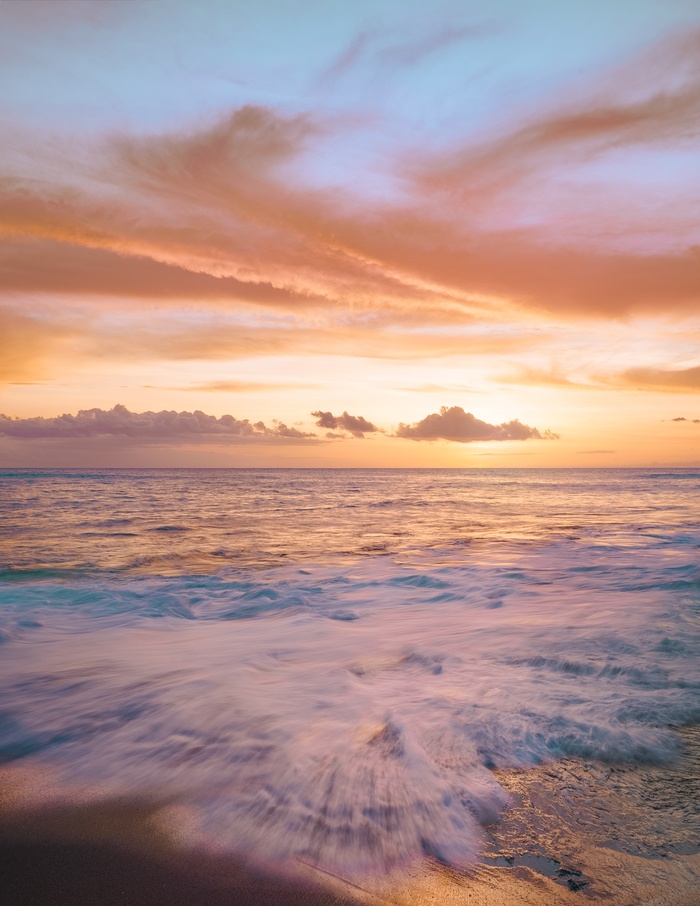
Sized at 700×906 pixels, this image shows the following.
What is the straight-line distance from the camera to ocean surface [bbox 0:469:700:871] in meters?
3.82

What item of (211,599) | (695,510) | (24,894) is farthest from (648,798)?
(695,510)

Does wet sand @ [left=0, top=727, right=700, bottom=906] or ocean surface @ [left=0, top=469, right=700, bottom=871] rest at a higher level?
wet sand @ [left=0, top=727, right=700, bottom=906]

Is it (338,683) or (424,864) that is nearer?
(424,864)

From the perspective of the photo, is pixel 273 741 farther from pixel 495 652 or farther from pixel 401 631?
pixel 401 631

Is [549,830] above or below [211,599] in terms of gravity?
above

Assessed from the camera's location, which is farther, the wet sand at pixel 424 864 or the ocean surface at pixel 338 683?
the ocean surface at pixel 338 683

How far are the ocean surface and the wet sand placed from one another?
0.14m

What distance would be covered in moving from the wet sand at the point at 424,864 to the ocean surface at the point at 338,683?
135 millimetres

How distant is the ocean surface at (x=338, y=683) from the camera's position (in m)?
3.82

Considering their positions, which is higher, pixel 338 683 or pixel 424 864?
pixel 424 864

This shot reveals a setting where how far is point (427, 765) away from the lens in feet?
14.0

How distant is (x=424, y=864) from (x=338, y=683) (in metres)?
3.17

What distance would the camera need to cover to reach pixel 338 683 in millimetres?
6297

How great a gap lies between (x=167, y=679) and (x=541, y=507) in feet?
96.1
